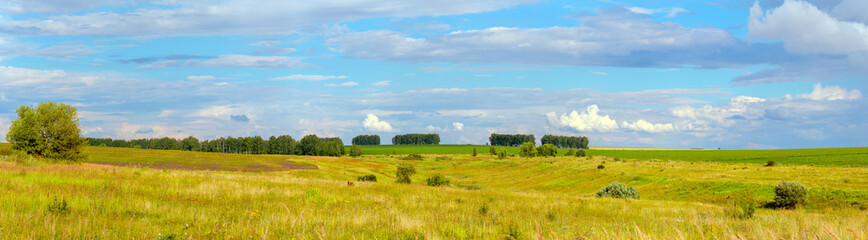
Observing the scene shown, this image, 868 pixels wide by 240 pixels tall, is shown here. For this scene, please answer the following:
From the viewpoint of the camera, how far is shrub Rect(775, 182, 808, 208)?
32.5m

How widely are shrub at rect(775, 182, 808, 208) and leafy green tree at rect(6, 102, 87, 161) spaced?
58359 millimetres

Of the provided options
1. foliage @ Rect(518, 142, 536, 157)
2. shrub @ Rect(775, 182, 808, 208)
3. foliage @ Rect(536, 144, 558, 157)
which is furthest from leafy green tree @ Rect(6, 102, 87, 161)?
foliage @ Rect(536, 144, 558, 157)

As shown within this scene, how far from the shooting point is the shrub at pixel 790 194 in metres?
32.5

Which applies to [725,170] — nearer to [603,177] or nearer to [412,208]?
[603,177]

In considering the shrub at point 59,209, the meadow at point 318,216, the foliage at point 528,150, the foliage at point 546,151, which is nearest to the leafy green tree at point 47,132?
the meadow at point 318,216

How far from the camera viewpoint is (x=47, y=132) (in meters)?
44.9

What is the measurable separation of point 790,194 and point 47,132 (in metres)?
61.7

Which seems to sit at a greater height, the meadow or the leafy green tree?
the leafy green tree

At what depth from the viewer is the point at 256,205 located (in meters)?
9.78

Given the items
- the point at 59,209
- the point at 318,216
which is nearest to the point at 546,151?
the point at 318,216

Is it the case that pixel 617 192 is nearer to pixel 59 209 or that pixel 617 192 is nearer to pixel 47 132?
pixel 59 209

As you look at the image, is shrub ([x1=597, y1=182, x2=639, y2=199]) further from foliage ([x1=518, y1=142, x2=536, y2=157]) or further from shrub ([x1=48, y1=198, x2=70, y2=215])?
foliage ([x1=518, y1=142, x2=536, y2=157])

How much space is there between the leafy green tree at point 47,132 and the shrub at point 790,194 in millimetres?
58359

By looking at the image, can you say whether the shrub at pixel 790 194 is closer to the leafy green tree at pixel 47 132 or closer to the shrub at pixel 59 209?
the shrub at pixel 59 209
